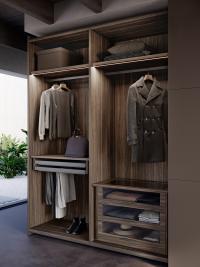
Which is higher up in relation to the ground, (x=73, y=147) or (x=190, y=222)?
(x=73, y=147)

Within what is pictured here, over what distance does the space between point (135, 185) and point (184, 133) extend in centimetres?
86

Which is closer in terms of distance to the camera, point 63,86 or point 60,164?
point 60,164

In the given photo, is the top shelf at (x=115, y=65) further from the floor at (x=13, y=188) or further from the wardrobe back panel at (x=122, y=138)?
the floor at (x=13, y=188)

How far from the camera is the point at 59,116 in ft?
12.0

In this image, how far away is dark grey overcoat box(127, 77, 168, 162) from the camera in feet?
10.3

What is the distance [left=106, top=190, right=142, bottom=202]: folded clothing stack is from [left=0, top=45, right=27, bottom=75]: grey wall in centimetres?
292

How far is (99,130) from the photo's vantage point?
3.40 metres

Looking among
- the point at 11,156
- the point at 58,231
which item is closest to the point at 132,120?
the point at 58,231

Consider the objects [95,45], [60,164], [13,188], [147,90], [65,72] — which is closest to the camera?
[147,90]

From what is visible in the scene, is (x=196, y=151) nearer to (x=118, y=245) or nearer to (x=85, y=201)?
(x=118, y=245)

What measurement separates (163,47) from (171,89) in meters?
0.92

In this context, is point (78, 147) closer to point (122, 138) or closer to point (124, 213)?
point (122, 138)

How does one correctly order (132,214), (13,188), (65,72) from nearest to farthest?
(132,214) → (65,72) → (13,188)

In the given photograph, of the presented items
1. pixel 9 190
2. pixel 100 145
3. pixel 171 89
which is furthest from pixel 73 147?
pixel 9 190
